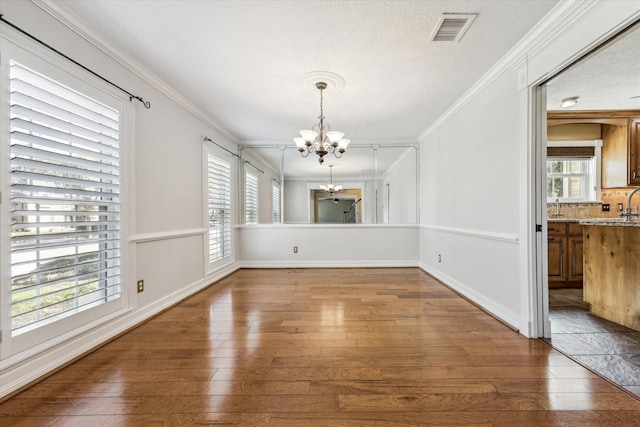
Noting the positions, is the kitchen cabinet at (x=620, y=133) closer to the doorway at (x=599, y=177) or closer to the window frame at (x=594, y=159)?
the doorway at (x=599, y=177)

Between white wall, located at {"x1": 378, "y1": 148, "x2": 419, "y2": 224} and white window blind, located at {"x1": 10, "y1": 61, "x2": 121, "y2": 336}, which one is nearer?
white window blind, located at {"x1": 10, "y1": 61, "x2": 121, "y2": 336}

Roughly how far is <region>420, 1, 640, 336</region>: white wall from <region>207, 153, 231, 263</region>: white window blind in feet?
11.3

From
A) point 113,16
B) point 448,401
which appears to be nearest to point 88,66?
point 113,16

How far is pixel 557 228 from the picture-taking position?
355 cm

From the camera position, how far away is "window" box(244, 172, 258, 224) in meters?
5.36

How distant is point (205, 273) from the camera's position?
3881 mm

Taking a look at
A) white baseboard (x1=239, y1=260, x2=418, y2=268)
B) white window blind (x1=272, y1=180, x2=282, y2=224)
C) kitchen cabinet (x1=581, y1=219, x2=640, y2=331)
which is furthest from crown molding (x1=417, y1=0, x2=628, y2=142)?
white window blind (x1=272, y1=180, x2=282, y2=224)

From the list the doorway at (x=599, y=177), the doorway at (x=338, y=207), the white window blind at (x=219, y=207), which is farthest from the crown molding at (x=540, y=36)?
the white window blind at (x=219, y=207)

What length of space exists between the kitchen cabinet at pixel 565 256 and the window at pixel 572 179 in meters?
0.90

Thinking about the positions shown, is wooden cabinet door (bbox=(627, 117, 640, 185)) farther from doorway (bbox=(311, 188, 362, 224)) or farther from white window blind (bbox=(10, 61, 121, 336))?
white window blind (bbox=(10, 61, 121, 336))

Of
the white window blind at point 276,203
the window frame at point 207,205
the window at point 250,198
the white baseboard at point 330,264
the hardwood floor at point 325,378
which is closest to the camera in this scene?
the hardwood floor at point 325,378

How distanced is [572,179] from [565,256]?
1487mm

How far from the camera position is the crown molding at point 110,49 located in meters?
1.83

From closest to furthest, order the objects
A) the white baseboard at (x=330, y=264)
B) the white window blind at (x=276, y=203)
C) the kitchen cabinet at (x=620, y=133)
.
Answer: the kitchen cabinet at (x=620, y=133) → the white baseboard at (x=330, y=264) → the white window blind at (x=276, y=203)
